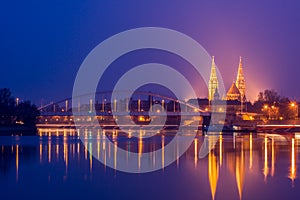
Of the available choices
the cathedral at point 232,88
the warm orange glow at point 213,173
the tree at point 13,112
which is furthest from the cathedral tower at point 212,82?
the warm orange glow at point 213,173

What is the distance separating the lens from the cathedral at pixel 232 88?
395ft

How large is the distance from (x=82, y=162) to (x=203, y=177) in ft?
18.6

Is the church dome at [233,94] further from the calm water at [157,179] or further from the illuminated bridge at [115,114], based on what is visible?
the calm water at [157,179]

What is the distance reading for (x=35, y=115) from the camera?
72688 mm

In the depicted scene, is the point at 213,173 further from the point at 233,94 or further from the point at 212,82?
the point at 212,82

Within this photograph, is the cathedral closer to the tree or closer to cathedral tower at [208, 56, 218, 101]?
cathedral tower at [208, 56, 218, 101]

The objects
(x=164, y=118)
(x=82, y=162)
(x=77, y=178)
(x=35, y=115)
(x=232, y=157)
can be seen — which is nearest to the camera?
(x=77, y=178)

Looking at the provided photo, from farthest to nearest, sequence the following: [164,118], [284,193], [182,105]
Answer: [182,105]
[164,118]
[284,193]

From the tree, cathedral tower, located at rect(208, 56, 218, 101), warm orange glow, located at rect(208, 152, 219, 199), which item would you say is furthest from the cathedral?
warm orange glow, located at rect(208, 152, 219, 199)

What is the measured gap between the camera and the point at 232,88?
12525 centimetres

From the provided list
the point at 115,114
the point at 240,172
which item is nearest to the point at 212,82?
the point at 115,114

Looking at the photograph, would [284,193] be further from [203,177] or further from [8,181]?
[8,181]

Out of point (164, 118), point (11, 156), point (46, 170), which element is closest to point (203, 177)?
point (46, 170)

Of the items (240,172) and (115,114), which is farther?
(115,114)
